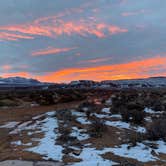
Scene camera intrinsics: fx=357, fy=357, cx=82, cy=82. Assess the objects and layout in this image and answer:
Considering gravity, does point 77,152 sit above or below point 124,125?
below

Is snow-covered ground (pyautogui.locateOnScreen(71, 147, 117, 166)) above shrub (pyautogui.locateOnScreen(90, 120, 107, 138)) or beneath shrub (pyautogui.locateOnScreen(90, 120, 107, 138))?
beneath

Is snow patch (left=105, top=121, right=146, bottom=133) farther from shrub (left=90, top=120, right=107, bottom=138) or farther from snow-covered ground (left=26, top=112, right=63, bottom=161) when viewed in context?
snow-covered ground (left=26, top=112, right=63, bottom=161)

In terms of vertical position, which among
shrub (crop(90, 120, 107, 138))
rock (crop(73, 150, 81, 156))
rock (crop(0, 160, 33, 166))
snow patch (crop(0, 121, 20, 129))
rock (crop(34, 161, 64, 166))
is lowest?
rock (crop(34, 161, 64, 166))

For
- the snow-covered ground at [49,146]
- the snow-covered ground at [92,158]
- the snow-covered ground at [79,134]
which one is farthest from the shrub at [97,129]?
the snow-covered ground at [92,158]

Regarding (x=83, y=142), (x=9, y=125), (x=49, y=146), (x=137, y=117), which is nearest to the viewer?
(x=49, y=146)

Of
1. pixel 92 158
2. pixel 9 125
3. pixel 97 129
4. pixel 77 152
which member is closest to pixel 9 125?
pixel 9 125

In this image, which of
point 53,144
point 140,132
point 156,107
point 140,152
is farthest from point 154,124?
point 156,107

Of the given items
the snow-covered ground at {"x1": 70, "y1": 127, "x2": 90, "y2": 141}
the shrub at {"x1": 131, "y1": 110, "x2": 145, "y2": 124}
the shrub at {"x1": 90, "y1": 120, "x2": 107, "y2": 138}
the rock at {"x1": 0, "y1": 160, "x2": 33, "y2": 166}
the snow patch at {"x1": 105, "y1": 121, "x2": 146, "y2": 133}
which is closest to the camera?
the rock at {"x1": 0, "y1": 160, "x2": 33, "y2": 166}

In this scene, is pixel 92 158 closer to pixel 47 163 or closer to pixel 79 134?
pixel 47 163

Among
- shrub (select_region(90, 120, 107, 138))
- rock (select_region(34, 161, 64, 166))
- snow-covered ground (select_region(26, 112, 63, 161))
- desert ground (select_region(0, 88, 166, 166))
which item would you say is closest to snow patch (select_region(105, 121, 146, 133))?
desert ground (select_region(0, 88, 166, 166))

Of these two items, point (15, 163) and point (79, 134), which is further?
point (79, 134)

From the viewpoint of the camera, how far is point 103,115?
26234mm

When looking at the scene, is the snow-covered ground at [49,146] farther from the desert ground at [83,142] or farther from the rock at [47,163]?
the rock at [47,163]

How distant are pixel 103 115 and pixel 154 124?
8.00m
